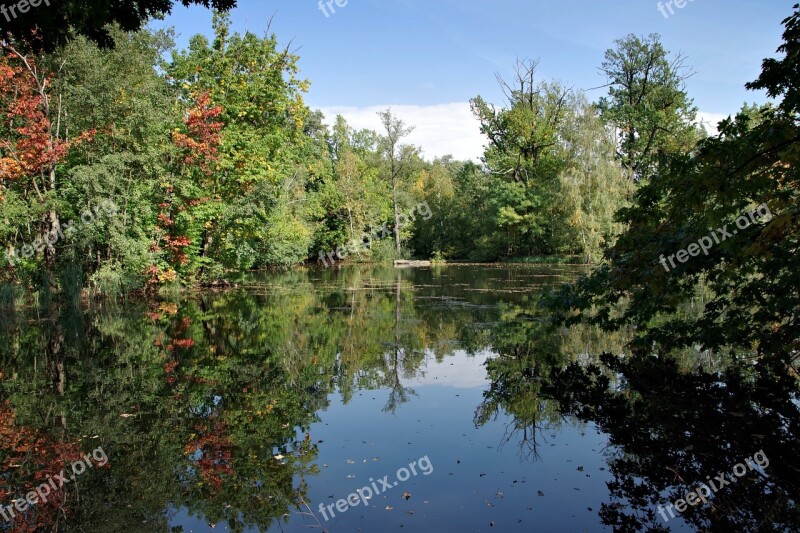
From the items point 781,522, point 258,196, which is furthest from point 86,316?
point 781,522

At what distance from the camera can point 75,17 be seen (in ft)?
21.4

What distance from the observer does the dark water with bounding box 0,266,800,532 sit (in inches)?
193

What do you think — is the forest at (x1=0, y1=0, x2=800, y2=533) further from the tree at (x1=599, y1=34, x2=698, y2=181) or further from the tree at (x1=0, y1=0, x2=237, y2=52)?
the tree at (x1=599, y1=34, x2=698, y2=181)

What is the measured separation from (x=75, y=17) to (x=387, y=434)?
6.28 metres

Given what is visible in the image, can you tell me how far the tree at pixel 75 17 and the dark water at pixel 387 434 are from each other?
193 inches

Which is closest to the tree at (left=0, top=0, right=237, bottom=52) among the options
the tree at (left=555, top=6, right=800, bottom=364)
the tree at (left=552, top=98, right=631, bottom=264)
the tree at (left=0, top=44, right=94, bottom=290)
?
the tree at (left=555, top=6, right=800, bottom=364)

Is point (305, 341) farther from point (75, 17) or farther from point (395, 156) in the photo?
point (395, 156)

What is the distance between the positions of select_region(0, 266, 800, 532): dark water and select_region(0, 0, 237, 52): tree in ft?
16.1

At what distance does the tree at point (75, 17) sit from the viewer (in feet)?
20.9

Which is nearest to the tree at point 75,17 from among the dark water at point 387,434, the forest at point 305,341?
the forest at point 305,341

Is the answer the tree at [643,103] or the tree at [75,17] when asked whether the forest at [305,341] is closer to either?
the tree at [75,17]

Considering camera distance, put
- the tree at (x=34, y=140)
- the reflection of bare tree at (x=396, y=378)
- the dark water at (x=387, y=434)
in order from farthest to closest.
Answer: the tree at (x=34, y=140), the reflection of bare tree at (x=396, y=378), the dark water at (x=387, y=434)

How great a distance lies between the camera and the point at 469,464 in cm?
602

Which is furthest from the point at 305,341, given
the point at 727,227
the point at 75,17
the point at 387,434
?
the point at 727,227
